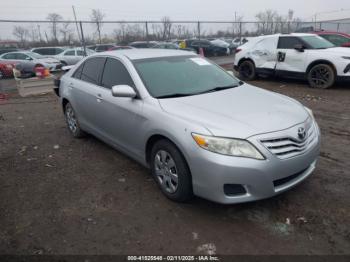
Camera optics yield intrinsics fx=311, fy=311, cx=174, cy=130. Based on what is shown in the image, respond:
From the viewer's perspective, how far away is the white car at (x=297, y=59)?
8.70 meters

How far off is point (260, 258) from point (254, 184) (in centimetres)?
63

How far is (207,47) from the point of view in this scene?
80.5 ft

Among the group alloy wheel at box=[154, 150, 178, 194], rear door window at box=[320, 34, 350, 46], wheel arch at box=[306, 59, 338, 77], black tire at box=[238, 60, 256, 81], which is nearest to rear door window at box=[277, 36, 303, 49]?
wheel arch at box=[306, 59, 338, 77]

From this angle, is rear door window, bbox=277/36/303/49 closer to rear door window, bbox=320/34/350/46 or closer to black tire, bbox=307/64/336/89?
black tire, bbox=307/64/336/89

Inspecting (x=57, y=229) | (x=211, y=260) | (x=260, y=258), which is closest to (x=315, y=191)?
(x=260, y=258)

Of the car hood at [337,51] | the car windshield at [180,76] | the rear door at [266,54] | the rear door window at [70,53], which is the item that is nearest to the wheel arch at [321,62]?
the car hood at [337,51]

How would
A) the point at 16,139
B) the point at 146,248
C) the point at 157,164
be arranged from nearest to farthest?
the point at 146,248
the point at 157,164
the point at 16,139

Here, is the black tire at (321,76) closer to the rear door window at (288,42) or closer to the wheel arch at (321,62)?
the wheel arch at (321,62)

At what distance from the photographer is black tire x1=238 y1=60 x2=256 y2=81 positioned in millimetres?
10898

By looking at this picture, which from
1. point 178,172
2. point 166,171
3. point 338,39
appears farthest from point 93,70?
point 338,39

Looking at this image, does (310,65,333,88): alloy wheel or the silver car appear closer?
the silver car

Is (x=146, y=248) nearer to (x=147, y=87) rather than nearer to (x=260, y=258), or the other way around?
(x=260, y=258)

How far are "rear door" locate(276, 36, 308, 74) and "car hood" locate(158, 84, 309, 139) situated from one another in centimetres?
623

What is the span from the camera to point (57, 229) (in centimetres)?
311
